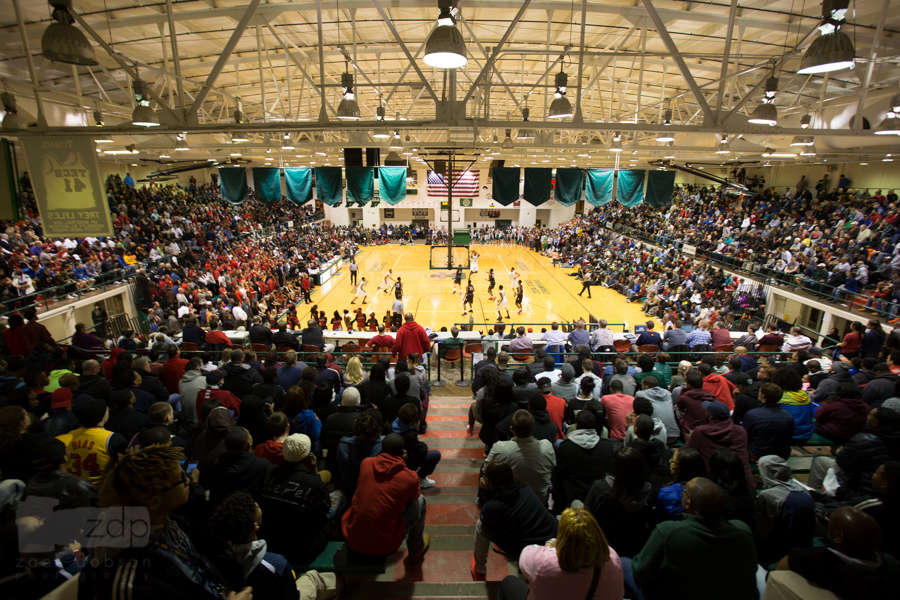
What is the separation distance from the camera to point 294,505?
270cm

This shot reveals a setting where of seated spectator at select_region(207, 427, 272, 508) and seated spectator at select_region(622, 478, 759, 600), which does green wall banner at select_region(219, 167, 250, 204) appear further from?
seated spectator at select_region(622, 478, 759, 600)

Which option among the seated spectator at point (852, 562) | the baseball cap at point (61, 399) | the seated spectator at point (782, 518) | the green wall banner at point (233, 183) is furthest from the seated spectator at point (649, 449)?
the green wall banner at point (233, 183)

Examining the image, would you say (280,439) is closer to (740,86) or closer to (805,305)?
(740,86)

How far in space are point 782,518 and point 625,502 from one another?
1.07m

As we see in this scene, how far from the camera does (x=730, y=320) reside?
15.1 metres

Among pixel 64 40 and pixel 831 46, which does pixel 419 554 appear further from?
pixel 64 40

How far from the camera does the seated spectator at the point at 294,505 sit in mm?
2715

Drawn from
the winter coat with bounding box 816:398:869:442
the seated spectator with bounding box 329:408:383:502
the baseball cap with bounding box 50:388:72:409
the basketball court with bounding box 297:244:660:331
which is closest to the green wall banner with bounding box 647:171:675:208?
the basketball court with bounding box 297:244:660:331

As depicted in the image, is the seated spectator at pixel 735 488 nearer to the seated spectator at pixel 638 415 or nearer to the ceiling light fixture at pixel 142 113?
the seated spectator at pixel 638 415

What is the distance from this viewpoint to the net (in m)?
29.0

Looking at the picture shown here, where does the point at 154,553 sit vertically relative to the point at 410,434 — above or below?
above

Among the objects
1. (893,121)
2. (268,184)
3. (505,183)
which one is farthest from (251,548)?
(268,184)

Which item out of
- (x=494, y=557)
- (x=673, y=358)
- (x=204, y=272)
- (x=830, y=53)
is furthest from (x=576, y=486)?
(x=204, y=272)

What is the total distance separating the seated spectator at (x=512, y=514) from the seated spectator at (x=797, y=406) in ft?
11.3
